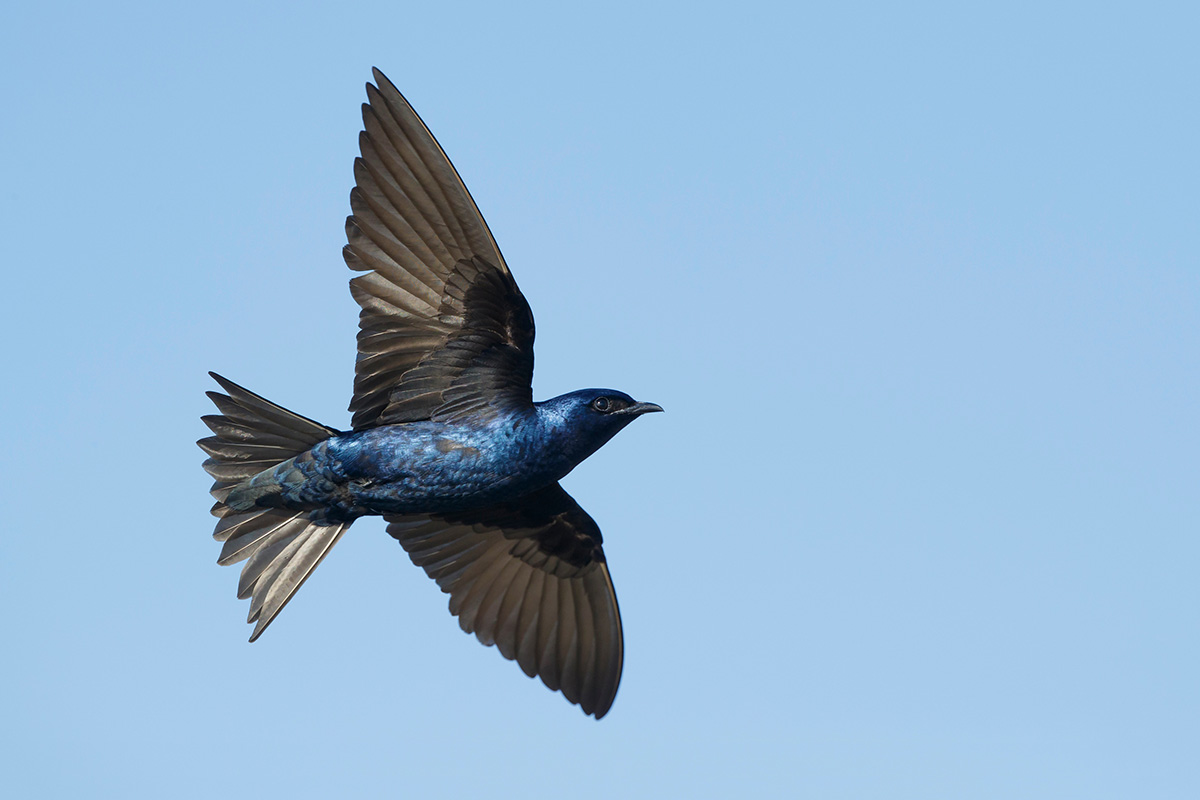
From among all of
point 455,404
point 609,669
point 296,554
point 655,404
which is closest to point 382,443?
Answer: point 455,404

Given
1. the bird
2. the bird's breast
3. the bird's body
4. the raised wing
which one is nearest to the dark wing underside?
the bird

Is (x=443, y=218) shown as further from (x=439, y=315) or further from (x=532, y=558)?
(x=532, y=558)

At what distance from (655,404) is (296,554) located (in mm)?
2836

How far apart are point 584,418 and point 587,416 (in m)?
0.03

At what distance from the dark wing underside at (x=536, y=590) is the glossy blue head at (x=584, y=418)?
1737 millimetres

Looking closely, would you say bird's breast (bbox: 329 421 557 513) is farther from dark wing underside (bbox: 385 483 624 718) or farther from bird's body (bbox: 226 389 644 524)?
dark wing underside (bbox: 385 483 624 718)

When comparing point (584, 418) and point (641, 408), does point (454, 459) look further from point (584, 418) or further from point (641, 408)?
point (641, 408)

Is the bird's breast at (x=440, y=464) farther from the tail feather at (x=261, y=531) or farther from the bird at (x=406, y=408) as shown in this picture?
the tail feather at (x=261, y=531)

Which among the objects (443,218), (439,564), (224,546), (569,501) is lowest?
(224,546)

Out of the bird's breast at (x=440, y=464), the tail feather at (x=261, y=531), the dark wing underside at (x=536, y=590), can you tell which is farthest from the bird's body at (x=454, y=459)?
the dark wing underside at (x=536, y=590)

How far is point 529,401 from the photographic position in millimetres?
10602

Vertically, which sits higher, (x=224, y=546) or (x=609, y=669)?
(x=609, y=669)

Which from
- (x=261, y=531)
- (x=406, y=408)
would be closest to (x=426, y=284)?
(x=406, y=408)

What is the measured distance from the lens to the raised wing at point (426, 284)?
1051cm
